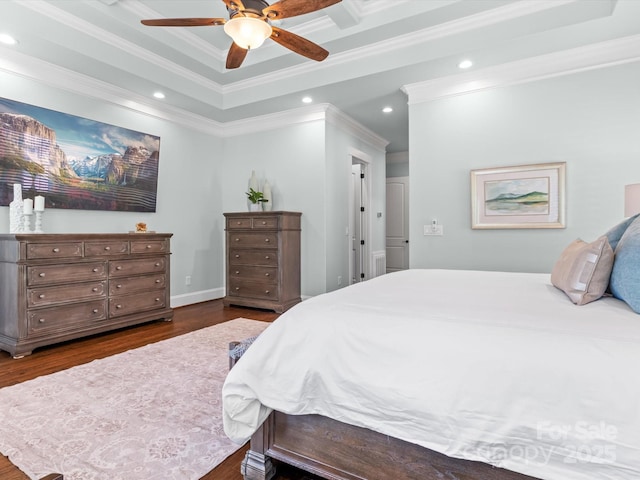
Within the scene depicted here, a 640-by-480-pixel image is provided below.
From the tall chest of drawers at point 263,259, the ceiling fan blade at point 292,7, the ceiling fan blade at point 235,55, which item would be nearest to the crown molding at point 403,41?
the ceiling fan blade at point 235,55

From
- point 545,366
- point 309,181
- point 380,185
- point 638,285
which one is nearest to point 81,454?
point 545,366

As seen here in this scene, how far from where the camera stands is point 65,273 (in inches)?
126

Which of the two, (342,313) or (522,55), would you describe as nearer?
(342,313)

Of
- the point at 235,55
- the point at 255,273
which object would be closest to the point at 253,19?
the point at 235,55

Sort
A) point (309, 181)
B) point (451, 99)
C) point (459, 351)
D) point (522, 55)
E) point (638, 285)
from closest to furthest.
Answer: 1. point (459, 351)
2. point (638, 285)
3. point (522, 55)
4. point (451, 99)
5. point (309, 181)

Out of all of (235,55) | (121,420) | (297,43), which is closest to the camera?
(121,420)

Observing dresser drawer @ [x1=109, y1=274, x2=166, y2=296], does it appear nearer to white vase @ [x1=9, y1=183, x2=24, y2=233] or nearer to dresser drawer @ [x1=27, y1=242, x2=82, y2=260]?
dresser drawer @ [x1=27, y1=242, x2=82, y2=260]

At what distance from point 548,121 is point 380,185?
3.29 metres

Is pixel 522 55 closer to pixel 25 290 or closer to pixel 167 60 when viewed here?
pixel 167 60

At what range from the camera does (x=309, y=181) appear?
15.9 feet

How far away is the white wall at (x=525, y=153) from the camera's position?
3.12 meters

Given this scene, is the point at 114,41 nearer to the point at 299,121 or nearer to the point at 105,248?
the point at 105,248

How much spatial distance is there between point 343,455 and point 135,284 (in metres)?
3.32

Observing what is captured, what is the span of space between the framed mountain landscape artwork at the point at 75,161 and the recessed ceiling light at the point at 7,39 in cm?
50
